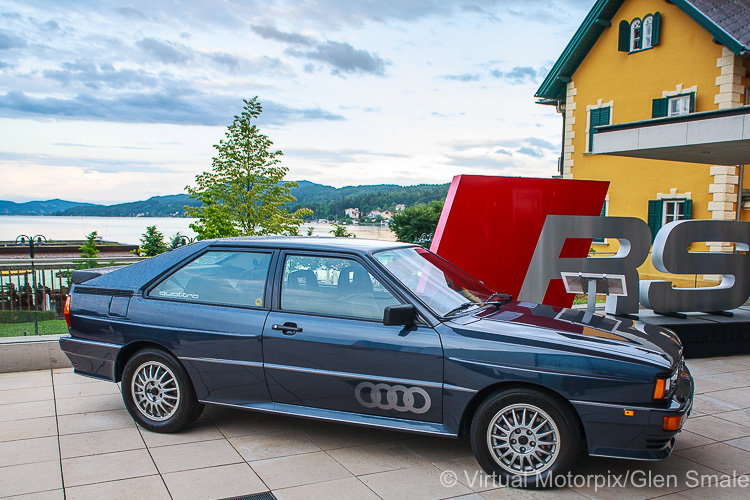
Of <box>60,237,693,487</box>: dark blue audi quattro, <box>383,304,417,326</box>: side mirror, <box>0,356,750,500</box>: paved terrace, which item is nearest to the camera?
<box>60,237,693,487</box>: dark blue audi quattro

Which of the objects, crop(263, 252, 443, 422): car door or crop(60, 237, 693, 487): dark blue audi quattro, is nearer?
crop(60, 237, 693, 487): dark blue audi quattro

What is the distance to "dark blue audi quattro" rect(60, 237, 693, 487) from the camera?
3814mm

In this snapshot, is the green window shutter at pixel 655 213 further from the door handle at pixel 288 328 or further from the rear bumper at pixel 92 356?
the rear bumper at pixel 92 356

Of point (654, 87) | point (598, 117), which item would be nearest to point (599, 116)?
point (598, 117)

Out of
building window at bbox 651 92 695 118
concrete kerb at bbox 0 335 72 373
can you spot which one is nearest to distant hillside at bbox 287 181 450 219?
building window at bbox 651 92 695 118

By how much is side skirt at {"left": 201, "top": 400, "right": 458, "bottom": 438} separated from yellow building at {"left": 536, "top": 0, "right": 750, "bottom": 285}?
14892 mm

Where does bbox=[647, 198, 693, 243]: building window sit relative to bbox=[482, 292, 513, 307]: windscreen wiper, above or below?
above

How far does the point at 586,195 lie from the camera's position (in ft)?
29.5

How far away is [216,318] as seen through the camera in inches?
185

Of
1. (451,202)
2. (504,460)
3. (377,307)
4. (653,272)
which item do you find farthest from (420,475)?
(653,272)

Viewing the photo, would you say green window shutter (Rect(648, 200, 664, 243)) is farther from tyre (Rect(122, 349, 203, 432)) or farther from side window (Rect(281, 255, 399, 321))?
tyre (Rect(122, 349, 203, 432))

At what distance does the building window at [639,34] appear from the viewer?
2142 centimetres

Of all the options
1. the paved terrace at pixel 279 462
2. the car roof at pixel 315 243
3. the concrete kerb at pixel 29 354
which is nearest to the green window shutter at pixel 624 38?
the paved terrace at pixel 279 462

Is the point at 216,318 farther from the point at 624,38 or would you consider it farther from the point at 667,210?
the point at 624,38
